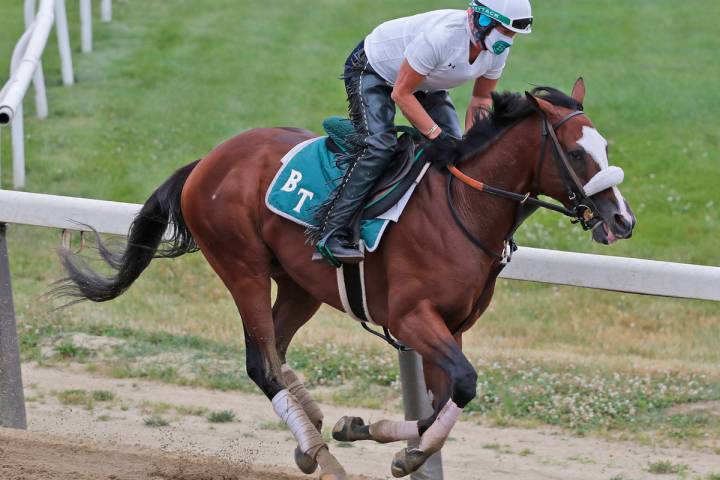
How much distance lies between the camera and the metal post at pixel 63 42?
525 inches

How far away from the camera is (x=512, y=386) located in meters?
7.31

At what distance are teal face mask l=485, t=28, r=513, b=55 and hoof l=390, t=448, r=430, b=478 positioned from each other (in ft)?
5.86

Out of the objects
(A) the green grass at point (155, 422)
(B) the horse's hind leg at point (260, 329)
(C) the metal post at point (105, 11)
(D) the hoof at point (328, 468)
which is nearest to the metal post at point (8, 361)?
(A) the green grass at point (155, 422)

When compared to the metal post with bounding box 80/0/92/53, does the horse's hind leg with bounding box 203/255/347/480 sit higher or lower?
higher

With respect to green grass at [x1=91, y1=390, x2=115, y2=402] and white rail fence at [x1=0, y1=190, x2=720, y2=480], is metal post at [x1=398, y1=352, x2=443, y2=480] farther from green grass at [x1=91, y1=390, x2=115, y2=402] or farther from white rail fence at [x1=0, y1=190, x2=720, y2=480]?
green grass at [x1=91, y1=390, x2=115, y2=402]

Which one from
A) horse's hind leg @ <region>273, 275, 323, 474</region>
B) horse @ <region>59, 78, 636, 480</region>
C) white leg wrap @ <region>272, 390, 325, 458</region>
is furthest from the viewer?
horse's hind leg @ <region>273, 275, 323, 474</region>

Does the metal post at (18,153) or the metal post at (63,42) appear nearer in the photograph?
the metal post at (18,153)

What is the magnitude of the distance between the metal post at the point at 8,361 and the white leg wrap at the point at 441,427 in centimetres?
253

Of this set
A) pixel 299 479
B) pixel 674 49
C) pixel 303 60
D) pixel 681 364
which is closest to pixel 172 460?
pixel 299 479

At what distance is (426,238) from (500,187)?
0.39 metres

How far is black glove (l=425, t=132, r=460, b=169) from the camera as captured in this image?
5117 mm

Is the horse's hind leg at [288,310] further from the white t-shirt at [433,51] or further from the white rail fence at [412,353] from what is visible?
the white t-shirt at [433,51]

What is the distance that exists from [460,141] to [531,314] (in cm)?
451

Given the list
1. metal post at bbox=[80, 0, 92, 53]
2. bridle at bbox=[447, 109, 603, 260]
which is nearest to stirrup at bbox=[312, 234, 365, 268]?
bridle at bbox=[447, 109, 603, 260]
